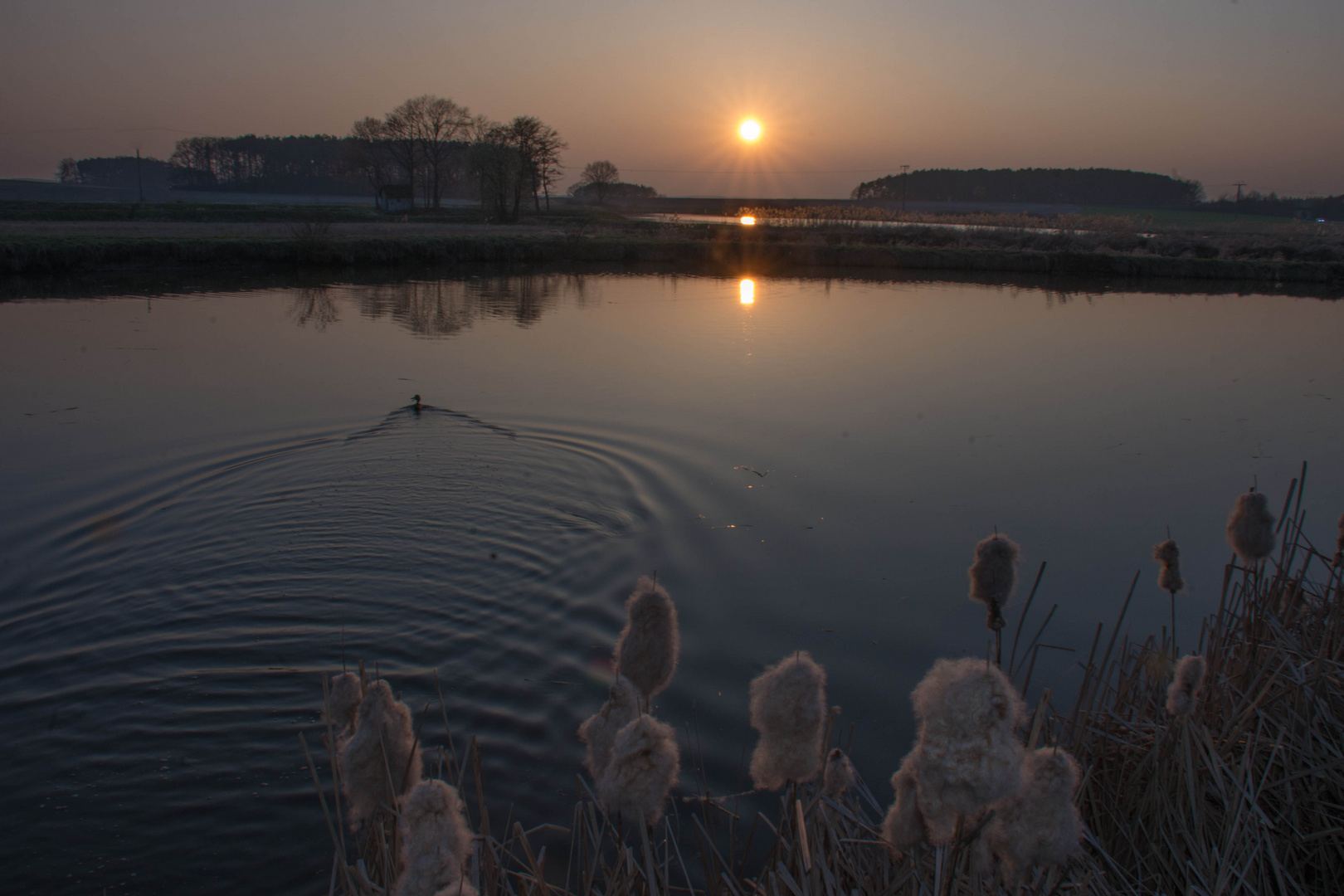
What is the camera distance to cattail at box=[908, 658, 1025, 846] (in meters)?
0.88

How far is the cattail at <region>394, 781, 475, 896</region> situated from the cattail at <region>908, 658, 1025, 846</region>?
656mm

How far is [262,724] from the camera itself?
3.54 m

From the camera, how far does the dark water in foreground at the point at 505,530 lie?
336 cm

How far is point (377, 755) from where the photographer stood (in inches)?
53.1

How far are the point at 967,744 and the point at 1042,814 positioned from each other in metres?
0.25

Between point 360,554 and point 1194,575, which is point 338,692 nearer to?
point 360,554

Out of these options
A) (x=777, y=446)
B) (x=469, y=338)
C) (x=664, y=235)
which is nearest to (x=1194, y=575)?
(x=777, y=446)

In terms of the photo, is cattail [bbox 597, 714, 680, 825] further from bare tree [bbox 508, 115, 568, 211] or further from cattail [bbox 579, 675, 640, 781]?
bare tree [bbox 508, 115, 568, 211]

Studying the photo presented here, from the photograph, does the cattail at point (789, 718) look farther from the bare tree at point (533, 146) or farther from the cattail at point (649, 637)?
the bare tree at point (533, 146)

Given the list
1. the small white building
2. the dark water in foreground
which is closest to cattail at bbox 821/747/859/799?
the dark water in foreground

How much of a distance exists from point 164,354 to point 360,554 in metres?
7.88

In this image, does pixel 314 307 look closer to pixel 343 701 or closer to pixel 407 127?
pixel 343 701

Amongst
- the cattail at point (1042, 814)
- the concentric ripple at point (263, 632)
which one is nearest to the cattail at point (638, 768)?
the cattail at point (1042, 814)

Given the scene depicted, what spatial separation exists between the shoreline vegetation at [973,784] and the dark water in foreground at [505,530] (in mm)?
881
